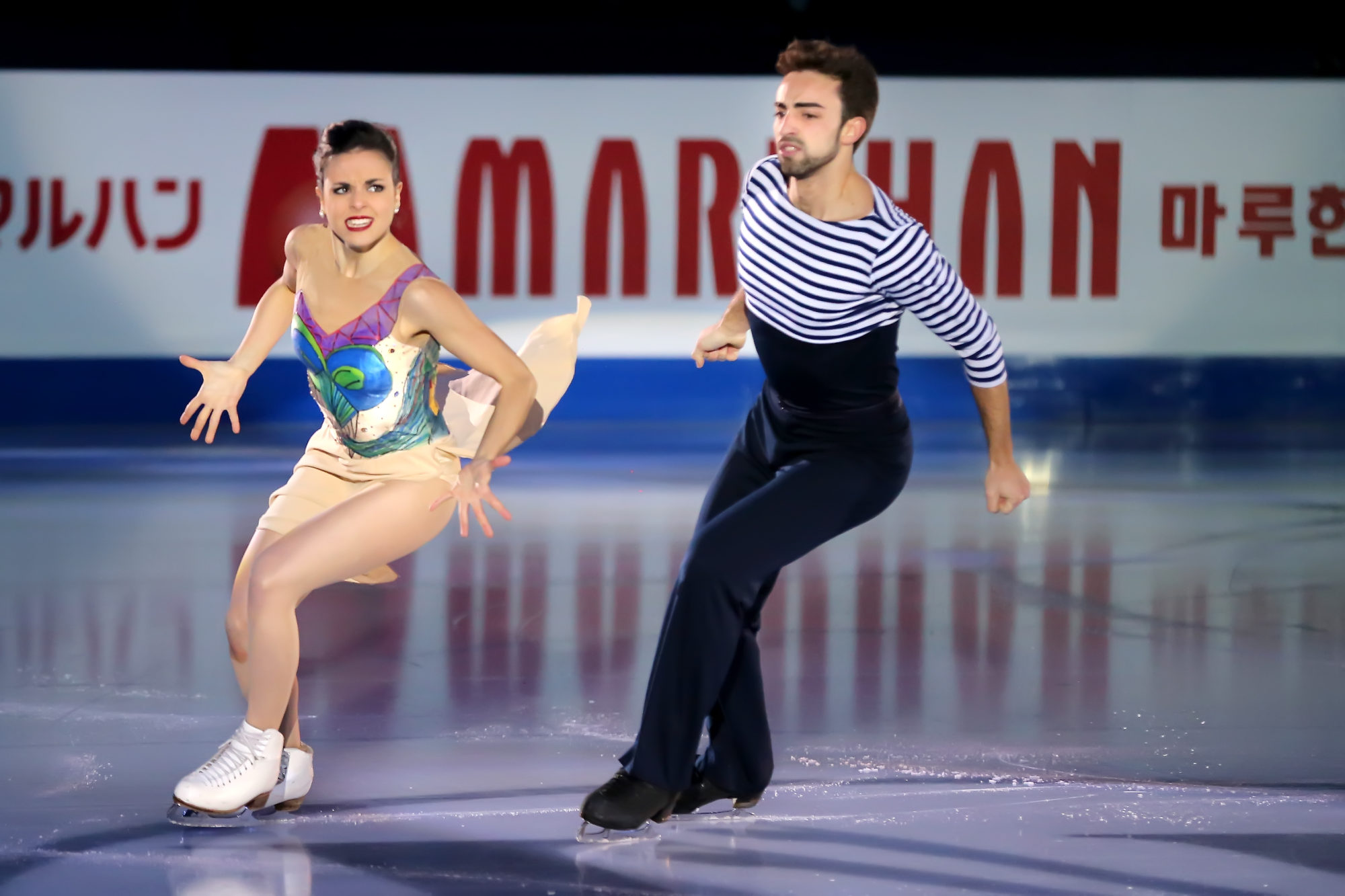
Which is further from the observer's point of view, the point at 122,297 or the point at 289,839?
the point at 122,297

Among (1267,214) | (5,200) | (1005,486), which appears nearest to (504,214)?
(5,200)

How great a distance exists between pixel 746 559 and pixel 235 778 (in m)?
1.08

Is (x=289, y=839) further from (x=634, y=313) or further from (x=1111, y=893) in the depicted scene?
(x=634, y=313)

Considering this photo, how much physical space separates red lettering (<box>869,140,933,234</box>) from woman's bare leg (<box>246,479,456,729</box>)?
6845 millimetres

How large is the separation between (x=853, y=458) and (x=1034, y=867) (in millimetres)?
840

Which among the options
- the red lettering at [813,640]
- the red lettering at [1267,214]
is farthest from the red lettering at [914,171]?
the red lettering at [813,640]

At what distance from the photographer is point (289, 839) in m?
3.17

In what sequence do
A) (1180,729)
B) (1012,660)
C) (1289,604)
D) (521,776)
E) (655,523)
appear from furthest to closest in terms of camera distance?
(655,523) < (1289,604) < (1012,660) < (1180,729) < (521,776)

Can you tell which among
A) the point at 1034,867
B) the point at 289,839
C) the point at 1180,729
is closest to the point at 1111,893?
the point at 1034,867

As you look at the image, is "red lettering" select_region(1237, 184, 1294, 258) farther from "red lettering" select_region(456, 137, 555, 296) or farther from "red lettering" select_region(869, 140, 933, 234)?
"red lettering" select_region(456, 137, 555, 296)

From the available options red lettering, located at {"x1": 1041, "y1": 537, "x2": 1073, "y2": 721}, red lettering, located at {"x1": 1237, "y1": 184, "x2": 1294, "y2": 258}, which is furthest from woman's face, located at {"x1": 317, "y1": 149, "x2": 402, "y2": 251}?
red lettering, located at {"x1": 1237, "y1": 184, "x2": 1294, "y2": 258}

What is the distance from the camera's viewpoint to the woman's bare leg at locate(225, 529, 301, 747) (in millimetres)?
3297

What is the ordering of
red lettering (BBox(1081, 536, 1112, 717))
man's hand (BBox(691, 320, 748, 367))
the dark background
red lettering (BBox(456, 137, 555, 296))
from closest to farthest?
man's hand (BBox(691, 320, 748, 367)) < red lettering (BBox(1081, 536, 1112, 717)) < red lettering (BBox(456, 137, 555, 296)) < the dark background

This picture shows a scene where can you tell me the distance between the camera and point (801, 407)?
3293 millimetres
